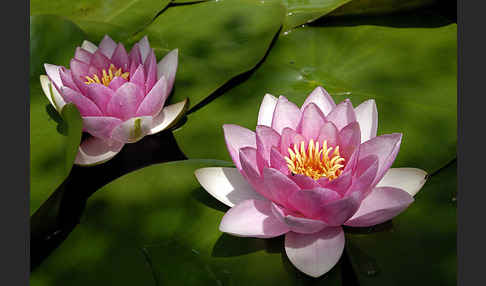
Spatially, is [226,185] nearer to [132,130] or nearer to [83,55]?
[132,130]

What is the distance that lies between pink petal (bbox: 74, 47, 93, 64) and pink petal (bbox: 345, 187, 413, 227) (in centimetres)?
110

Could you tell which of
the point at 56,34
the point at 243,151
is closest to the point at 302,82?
the point at 243,151

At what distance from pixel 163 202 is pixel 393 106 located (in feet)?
2.72

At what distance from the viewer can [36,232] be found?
1261 mm

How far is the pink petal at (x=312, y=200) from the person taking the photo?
1028 mm

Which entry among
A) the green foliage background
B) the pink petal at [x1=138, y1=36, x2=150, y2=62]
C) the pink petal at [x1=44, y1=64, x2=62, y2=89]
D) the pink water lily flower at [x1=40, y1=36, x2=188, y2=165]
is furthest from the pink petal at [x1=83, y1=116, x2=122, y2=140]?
the pink petal at [x1=138, y1=36, x2=150, y2=62]

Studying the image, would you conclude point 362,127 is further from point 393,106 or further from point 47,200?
point 47,200

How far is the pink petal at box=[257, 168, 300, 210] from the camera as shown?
3.44 feet

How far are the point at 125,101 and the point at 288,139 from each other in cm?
59

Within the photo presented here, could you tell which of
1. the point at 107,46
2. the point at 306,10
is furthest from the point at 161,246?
the point at 306,10

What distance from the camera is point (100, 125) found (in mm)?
1459

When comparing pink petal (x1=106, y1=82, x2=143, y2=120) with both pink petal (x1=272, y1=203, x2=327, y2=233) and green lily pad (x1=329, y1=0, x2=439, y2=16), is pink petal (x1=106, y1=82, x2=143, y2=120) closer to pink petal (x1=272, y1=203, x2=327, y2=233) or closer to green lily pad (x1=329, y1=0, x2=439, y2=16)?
pink petal (x1=272, y1=203, x2=327, y2=233)

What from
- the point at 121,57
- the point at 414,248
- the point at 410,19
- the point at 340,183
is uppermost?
the point at 121,57

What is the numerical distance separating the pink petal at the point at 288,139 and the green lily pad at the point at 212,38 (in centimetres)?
53
